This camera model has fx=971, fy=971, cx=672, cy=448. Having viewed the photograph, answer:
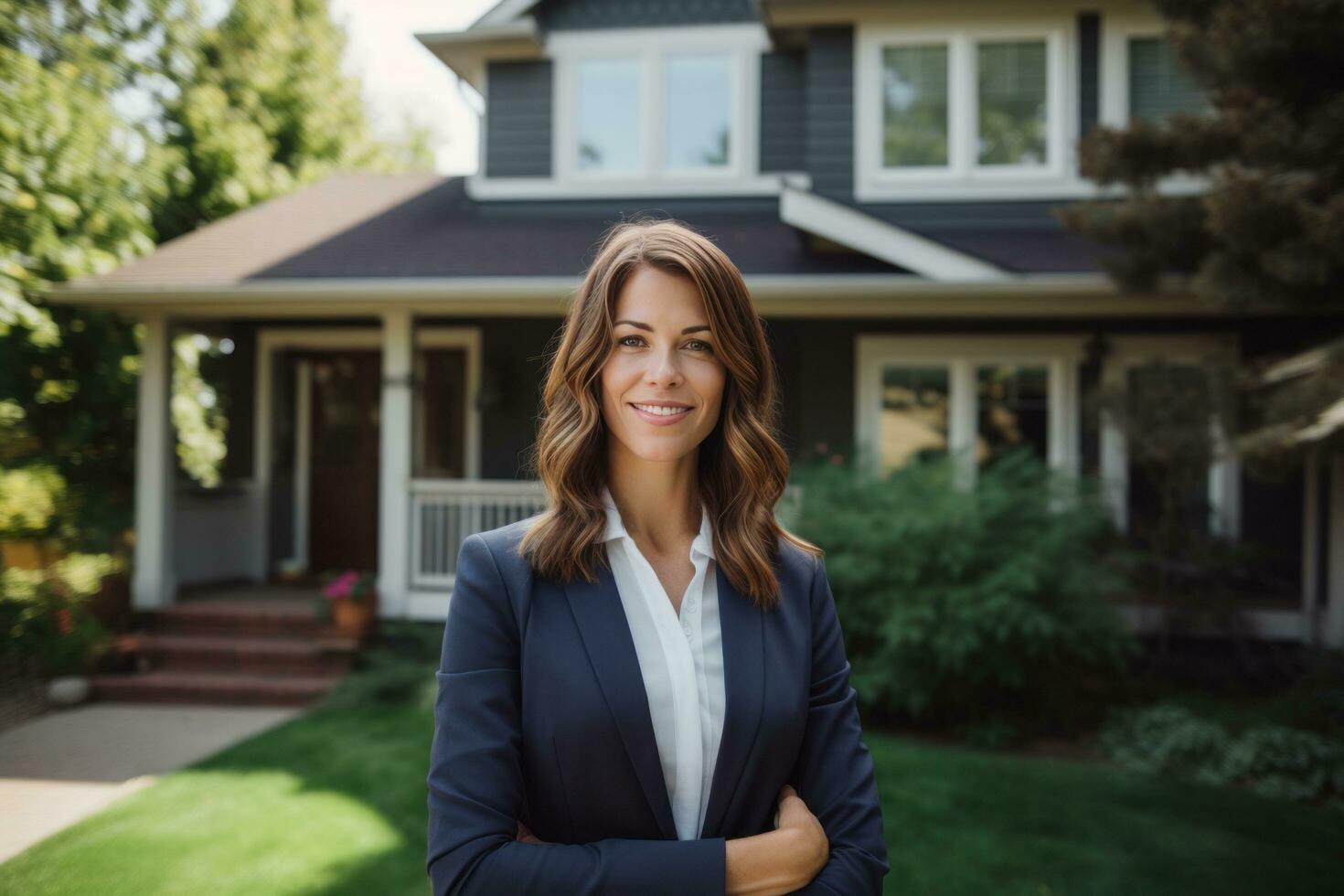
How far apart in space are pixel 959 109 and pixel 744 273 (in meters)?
2.79

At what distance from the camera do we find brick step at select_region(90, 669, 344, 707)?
22.9 ft

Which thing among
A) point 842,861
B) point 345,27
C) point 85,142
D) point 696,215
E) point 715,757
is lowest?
point 842,861

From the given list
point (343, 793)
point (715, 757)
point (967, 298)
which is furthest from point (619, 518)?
point (967, 298)

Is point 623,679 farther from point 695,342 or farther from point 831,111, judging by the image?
point 831,111

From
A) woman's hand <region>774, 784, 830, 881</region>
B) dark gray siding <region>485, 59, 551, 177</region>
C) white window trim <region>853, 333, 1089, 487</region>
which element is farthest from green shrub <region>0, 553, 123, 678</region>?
woman's hand <region>774, 784, 830, 881</region>

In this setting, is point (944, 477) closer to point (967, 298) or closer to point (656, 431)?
point (967, 298)

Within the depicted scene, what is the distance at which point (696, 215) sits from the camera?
9.18 meters

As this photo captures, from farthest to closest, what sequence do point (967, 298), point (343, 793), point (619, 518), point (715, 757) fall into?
point (967, 298) < point (343, 793) < point (619, 518) < point (715, 757)

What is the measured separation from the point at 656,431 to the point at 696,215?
26.1 feet

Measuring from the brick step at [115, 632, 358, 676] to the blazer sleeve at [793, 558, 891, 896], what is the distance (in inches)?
255

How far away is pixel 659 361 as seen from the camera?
1513 millimetres

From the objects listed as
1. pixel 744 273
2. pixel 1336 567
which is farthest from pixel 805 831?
pixel 1336 567

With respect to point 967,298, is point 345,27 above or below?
above

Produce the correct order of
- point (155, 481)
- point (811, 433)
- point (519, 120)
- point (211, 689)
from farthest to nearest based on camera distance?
point (519, 120), point (811, 433), point (155, 481), point (211, 689)
